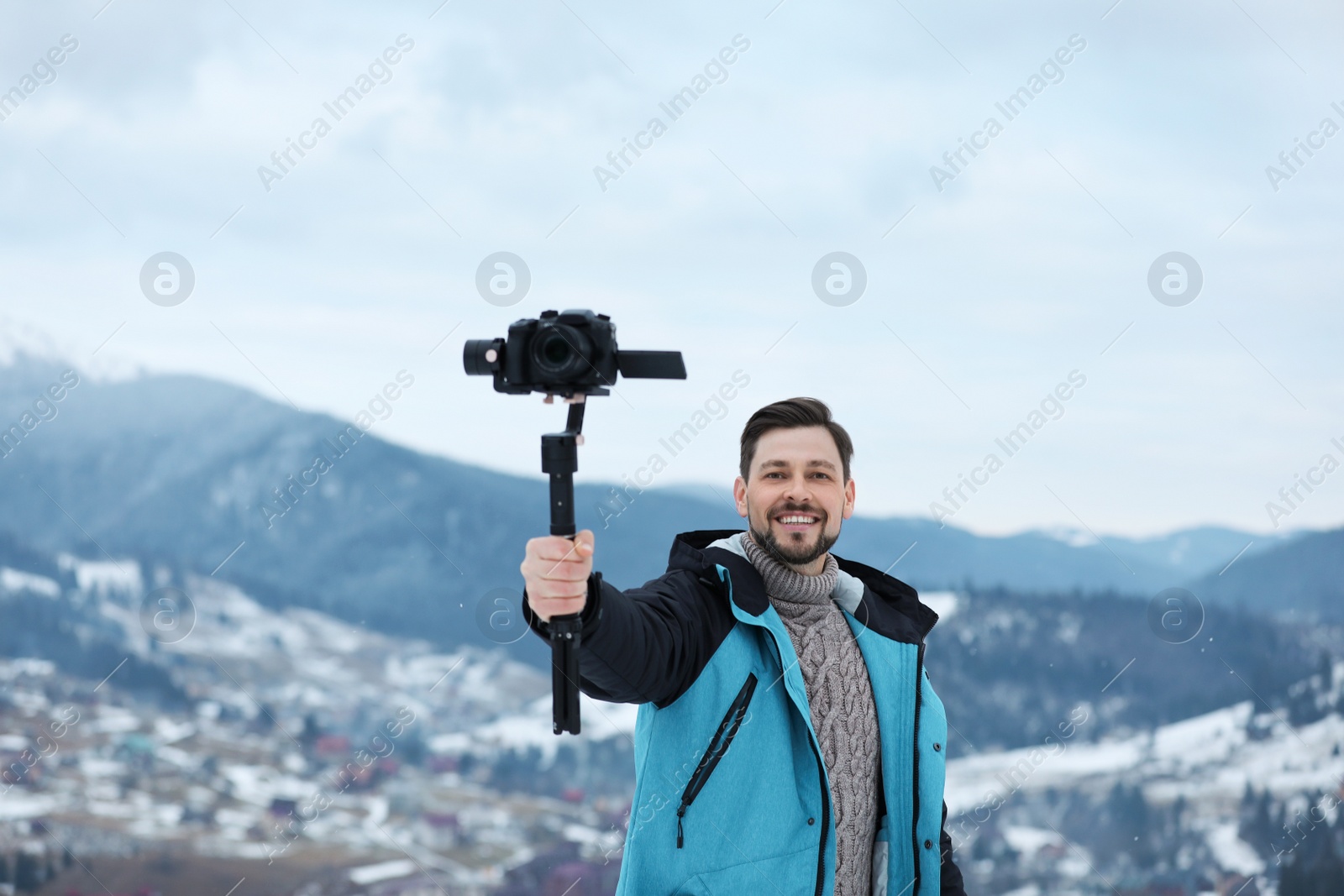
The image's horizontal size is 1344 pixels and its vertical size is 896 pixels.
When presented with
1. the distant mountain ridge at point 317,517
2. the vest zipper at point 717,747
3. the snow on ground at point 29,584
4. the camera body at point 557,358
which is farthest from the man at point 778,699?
the snow on ground at point 29,584

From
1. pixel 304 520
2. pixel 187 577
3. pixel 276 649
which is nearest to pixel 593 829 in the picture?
pixel 276 649

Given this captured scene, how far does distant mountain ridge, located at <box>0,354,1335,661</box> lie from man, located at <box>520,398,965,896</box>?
76035 mm

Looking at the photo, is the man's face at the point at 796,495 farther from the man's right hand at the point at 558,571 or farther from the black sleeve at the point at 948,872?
the man's right hand at the point at 558,571

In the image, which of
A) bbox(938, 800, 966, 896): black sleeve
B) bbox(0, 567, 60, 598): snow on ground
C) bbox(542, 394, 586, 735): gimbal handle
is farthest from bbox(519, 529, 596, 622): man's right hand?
bbox(0, 567, 60, 598): snow on ground

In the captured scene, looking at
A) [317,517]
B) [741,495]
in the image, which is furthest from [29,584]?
[741,495]

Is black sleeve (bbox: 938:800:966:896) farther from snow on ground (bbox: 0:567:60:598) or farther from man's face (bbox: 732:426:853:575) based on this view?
snow on ground (bbox: 0:567:60:598)

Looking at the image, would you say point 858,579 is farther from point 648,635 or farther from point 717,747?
point 648,635

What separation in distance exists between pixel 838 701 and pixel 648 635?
61 centimetres

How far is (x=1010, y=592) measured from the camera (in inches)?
2414

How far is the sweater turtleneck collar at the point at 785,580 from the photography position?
232cm

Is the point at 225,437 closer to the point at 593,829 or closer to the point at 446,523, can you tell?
the point at 446,523

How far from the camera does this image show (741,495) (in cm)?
247

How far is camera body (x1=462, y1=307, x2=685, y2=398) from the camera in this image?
165 centimetres

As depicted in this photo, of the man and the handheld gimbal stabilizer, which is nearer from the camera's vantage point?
the handheld gimbal stabilizer
